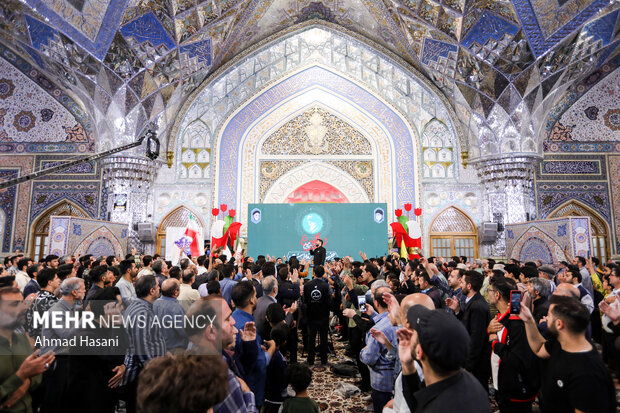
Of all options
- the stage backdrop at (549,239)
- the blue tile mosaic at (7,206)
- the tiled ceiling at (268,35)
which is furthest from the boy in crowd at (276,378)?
the blue tile mosaic at (7,206)

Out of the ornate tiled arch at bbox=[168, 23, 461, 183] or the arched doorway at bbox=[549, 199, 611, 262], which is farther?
the ornate tiled arch at bbox=[168, 23, 461, 183]

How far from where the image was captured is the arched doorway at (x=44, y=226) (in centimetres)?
1193

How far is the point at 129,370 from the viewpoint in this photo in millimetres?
2760

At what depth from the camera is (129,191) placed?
11773mm

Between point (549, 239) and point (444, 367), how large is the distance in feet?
32.1

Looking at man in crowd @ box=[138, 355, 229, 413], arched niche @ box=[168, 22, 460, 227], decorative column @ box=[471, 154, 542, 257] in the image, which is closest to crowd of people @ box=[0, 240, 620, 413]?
man in crowd @ box=[138, 355, 229, 413]

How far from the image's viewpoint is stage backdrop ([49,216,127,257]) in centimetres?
910

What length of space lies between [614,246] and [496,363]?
1177 cm

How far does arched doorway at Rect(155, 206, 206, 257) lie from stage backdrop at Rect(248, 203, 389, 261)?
80.2 inches

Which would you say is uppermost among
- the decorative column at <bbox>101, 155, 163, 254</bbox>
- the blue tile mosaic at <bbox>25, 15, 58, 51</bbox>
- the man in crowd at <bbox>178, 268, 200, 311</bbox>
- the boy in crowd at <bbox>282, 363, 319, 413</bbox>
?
the blue tile mosaic at <bbox>25, 15, 58, 51</bbox>

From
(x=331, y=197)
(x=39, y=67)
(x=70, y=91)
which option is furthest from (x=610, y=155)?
(x=39, y=67)

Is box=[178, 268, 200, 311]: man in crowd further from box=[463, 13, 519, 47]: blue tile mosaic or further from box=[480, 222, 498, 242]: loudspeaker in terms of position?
box=[463, 13, 519, 47]: blue tile mosaic

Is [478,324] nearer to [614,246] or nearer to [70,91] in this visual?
[614,246]

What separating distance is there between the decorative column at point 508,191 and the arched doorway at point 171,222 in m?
8.78
